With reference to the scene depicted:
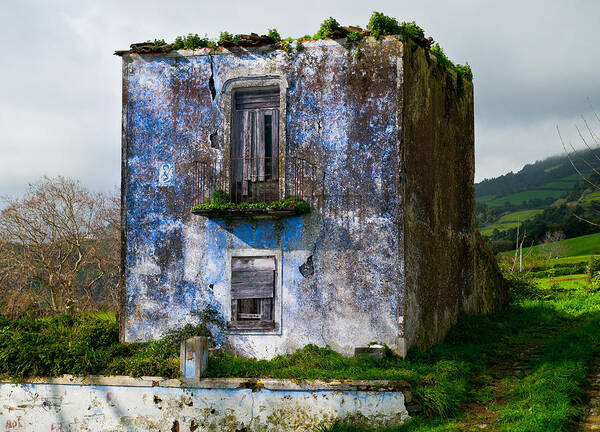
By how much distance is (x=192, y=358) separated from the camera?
37.1 feet

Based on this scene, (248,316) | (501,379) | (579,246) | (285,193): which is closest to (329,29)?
(285,193)

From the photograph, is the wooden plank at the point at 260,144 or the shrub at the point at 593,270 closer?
the wooden plank at the point at 260,144

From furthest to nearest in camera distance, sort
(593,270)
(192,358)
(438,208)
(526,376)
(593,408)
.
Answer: (593,270) → (438,208) → (526,376) → (192,358) → (593,408)

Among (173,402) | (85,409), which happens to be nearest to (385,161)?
(173,402)

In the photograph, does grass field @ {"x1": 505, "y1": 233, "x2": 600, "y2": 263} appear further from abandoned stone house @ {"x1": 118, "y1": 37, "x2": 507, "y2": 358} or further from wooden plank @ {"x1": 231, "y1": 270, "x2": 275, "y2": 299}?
wooden plank @ {"x1": 231, "y1": 270, "x2": 275, "y2": 299}

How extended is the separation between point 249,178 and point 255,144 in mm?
733

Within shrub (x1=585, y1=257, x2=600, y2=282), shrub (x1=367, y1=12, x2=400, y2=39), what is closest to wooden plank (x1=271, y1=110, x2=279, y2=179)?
shrub (x1=367, y1=12, x2=400, y2=39)

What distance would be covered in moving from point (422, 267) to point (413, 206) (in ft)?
4.41

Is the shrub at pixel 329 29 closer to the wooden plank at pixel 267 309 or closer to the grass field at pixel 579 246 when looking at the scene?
the wooden plank at pixel 267 309

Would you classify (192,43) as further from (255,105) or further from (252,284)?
(252,284)

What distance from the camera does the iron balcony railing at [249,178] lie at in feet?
43.0

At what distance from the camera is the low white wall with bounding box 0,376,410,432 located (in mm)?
10594

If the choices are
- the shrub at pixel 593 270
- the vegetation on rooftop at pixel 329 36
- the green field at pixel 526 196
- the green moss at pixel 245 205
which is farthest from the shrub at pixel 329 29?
the green field at pixel 526 196

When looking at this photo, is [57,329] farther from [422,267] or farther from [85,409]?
[422,267]
